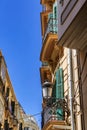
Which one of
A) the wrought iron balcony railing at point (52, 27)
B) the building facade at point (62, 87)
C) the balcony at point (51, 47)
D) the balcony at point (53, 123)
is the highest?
the wrought iron balcony railing at point (52, 27)

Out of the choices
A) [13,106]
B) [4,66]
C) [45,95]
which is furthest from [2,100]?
[45,95]

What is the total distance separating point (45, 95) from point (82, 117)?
1531 millimetres

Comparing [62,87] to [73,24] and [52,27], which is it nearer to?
[52,27]

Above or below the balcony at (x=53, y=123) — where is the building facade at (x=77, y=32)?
above

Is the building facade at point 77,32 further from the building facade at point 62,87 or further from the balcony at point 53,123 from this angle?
the balcony at point 53,123

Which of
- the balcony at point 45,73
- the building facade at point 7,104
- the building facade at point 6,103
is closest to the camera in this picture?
the balcony at point 45,73

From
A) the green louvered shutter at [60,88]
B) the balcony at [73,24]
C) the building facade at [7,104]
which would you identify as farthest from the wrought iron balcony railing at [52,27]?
the building facade at [7,104]

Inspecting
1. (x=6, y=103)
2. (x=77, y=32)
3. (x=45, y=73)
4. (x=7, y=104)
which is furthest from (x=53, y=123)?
(x=7, y=104)

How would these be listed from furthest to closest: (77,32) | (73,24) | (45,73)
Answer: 1. (45,73)
2. (77,32)
3. (73,24)

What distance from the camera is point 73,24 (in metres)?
7.05

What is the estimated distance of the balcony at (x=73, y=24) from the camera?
671 centimetres

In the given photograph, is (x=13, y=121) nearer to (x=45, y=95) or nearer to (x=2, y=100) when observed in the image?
(x=2, y=100)

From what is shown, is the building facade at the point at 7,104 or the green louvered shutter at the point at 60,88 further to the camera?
the building facade at the point at 7,104

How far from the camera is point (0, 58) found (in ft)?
84.3
